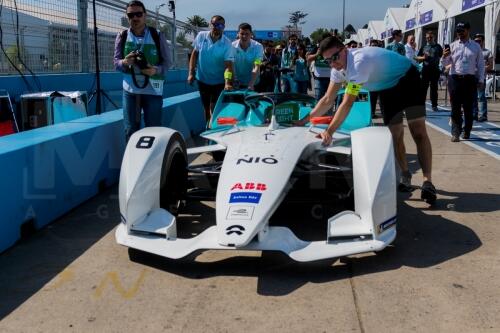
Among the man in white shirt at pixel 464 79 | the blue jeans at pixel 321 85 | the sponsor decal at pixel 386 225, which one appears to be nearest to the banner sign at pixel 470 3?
the man in white shirt at pixel 464 79

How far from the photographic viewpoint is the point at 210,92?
24.2 feet

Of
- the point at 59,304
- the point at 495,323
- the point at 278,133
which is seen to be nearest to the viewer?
the point at 495,323

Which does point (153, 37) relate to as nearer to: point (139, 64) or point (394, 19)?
point (139, 64)

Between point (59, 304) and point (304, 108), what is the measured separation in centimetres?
360

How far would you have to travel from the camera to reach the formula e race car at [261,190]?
3342 mm

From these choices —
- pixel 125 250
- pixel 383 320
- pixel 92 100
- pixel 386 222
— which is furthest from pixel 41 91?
pixel 383 320

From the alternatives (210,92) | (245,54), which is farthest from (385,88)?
(245,54)

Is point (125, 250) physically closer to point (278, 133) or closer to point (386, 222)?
point (278, 133)

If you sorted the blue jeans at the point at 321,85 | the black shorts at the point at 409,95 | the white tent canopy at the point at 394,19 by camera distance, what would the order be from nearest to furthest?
the black shorts at the point at 409,95, the blue jeans at the point at 321,85, the white tent canopy at the point at 394,19

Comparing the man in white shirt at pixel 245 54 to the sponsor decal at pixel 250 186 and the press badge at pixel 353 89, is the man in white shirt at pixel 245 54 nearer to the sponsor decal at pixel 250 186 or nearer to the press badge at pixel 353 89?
the press badge at pixel 353 89

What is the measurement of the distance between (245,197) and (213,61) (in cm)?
398

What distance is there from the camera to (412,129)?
5.14 meters

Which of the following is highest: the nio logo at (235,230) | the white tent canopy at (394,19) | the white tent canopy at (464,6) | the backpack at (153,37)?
the white tent canopy at (394,19)

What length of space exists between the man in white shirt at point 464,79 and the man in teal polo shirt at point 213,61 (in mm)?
3686
